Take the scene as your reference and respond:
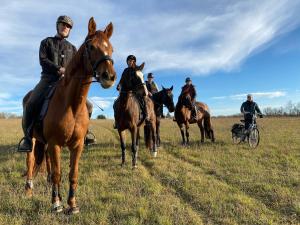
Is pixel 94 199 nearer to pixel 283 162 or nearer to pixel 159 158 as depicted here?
pixel 159 158

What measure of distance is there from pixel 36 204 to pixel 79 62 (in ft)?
9.67

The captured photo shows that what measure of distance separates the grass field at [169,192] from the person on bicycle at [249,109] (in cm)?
451

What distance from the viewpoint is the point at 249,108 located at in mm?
16625

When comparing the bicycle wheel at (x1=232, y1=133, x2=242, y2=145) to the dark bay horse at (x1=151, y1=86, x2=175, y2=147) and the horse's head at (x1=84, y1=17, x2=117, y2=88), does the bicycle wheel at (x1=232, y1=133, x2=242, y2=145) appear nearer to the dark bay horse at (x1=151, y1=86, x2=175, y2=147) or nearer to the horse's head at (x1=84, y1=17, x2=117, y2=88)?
the dark bay horse at (x1=151, y1=86, x2=175, y2=147)

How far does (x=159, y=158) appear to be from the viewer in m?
12.1

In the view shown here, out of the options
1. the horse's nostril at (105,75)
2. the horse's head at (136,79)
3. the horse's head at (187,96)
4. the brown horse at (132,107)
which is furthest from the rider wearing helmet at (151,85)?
the horse's nostril at (105,75)

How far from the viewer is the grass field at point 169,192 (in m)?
5.84

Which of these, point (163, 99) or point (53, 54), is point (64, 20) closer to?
point (53, 54)

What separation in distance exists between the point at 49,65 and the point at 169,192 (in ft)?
12.4

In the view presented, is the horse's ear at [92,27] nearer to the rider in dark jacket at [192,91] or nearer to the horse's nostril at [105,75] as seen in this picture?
the horse's nostril at [105,75]

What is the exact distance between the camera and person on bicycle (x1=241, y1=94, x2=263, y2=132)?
16469 millimetres

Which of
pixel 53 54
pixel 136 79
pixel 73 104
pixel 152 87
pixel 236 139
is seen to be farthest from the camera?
pixel 236 139

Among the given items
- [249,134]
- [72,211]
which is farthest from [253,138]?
[72,211]

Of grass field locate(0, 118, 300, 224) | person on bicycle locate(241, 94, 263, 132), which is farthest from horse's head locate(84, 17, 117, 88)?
person on bicycle locate(241, 94, 263, 132)
